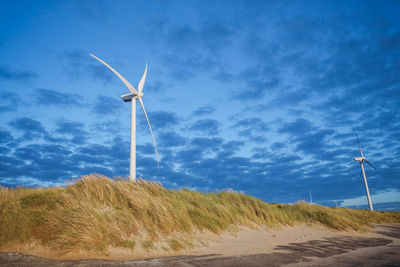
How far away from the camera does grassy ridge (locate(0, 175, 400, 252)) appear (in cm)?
777

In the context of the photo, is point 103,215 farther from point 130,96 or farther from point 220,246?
point 130,96

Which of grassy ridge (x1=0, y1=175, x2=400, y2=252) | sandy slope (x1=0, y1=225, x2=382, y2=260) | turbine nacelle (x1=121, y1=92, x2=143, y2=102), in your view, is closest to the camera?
sandy slope (x1=0, y1=225, x2=382, y2=260)

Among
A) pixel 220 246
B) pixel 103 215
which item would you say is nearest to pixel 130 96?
pixel 103 215

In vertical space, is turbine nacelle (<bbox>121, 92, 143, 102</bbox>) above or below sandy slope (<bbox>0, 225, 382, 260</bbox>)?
above

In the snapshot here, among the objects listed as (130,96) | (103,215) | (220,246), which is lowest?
(220,246)

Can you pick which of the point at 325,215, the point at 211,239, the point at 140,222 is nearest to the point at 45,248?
the point at 140,222

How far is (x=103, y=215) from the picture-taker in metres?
8.36

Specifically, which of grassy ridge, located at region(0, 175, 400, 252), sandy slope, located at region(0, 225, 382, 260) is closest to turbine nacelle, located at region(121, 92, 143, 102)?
grassy ridge, located at region(0, 175, 400, 252)

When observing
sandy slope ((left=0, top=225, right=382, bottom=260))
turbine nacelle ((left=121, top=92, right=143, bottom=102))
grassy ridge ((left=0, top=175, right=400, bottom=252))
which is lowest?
sandy slope ((left=0, top=225, right=382, bottom=260))

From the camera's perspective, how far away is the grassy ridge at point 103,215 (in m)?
7.77

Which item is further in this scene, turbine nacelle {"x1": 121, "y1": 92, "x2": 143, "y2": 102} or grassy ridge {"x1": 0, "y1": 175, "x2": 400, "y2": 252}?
turbine nacelle {"x1": 121, "y1": 92, "x2": 143, "y2": 102}

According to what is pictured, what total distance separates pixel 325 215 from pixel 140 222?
13.1 m

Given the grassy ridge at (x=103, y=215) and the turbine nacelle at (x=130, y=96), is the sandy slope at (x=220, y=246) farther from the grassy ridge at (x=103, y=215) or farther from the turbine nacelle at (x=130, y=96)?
the turbine nacelle at (x=130, y=96)

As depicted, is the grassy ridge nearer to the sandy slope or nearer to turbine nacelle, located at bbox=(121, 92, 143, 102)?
the sandy slope
